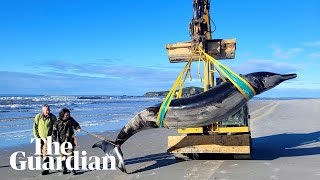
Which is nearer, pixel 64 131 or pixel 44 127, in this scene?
pixel 64 131

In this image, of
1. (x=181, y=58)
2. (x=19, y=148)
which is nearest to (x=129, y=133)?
(x=181, y=58)

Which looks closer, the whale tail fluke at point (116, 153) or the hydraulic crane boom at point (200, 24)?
the whale tail fluke at point (116, 153)

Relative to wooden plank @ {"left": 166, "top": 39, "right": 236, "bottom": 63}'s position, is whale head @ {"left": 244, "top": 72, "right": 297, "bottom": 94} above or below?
below

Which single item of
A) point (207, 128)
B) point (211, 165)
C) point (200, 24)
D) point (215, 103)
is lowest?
point (211, 165)

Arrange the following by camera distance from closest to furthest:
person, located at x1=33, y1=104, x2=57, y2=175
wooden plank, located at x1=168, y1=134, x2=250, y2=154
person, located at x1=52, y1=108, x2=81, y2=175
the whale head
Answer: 1. the whale head
2. person, located at x1=52, y1=108, x2=81, y2=175
3. person, located at x1=33, y1=104, x2=57, y2=175
4. wooden plank, located at x1=168, y1=134, x2=250, y2=154

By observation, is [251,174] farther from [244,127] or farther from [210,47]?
[210,47]

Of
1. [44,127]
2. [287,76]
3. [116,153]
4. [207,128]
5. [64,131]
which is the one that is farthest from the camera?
[207,128]

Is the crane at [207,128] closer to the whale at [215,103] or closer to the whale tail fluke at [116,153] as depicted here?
the whale tail fluke at [116,153]

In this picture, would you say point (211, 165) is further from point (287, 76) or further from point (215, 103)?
point (287, 76)

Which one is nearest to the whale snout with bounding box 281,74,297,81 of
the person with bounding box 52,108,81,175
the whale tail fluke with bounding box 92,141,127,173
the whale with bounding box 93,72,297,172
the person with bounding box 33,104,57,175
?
the whale with bounding box 93,72,297,172

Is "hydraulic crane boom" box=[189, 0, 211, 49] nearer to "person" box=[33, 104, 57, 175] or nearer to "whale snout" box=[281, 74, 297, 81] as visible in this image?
"whale snout" box=[281, 74, 297, 81]

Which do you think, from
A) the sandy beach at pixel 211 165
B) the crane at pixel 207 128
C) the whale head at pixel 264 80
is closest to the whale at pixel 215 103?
the whale head at pixel 264 80

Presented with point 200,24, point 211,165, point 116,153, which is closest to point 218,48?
point 200,24

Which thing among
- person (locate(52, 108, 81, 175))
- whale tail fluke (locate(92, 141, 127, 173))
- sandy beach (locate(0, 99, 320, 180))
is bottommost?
sandy beach (locate(0, 99, 320, 180))
